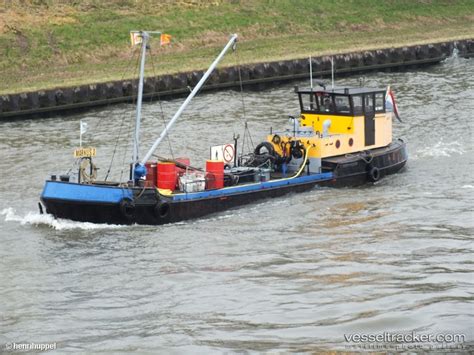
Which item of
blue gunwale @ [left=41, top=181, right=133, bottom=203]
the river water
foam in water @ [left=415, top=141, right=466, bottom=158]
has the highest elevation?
Result: blue gunwale @ [left=41, top=181, right=133, bottom=203]

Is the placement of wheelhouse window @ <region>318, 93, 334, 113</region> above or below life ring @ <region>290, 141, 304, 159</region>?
above

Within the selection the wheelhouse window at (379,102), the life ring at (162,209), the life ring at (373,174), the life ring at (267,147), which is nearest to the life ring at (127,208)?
the life ring at (162,209)

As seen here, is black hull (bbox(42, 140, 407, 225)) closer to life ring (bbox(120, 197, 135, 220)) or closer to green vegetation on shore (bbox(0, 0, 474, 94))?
life ring (bbox(120, 197, 135, 220))

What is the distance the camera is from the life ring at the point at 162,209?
1220 inches

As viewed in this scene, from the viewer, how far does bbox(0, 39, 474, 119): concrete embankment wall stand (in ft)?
173

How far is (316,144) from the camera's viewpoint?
36406 millimetres

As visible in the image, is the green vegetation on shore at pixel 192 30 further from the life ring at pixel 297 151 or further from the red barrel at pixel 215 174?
the red barrel at pixel 215 174

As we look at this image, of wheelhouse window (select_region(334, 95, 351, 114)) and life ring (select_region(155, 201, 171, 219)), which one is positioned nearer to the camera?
life ring (select_region(155, 201, 171, 219))

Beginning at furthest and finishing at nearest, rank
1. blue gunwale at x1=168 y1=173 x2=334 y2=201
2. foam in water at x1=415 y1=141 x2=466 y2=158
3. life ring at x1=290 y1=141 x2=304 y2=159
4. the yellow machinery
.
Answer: foam in water at x1=415 y1=141 x2=466 y2=158 < the yellow machinery < life ring at x1=290 y1=141 x2=304 y2=159 < blue gunwale at x1=168 y1=173 x2=334 y2=201

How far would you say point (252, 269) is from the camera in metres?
26.3

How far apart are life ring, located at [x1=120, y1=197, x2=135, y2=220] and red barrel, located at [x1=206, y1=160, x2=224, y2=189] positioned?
3018mm

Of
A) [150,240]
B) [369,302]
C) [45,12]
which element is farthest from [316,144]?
[45,12]

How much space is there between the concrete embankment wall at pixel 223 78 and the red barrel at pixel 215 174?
2088cm

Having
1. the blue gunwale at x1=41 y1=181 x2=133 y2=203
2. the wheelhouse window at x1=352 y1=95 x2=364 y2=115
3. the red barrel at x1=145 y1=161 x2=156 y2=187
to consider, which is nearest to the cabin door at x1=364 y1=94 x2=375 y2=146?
the wheelhouse window at x1=352 y1=95 x2=364 y2=115
